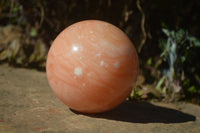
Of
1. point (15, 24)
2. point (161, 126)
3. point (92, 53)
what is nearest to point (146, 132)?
point (161, 126)

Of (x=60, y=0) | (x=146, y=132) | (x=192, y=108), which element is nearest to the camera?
(x=146, y=132)

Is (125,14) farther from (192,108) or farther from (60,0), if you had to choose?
(192,108)

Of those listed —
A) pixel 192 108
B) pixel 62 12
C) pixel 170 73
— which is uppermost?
pixel 62 12

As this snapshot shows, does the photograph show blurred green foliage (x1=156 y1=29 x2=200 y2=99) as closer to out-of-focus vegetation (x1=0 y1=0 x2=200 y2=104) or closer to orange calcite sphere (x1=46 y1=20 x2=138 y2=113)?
out-of-focus vegetation (x1=0 y1=0 x2=200 y2=104)

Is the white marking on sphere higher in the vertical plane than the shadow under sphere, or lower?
higher

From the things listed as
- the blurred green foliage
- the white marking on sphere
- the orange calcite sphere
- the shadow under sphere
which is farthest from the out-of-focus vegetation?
the white marking on sphere

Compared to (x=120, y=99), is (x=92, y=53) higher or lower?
higher

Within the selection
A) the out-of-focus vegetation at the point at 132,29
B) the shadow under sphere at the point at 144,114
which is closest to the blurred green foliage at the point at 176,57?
the out-of-focus vegetation at the point at 132,29
